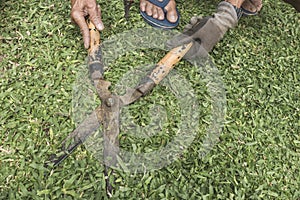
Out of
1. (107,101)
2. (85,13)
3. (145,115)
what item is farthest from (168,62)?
(85,13)

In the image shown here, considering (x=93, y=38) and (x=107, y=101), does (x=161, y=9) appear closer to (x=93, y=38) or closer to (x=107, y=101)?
(x=93, y=38)

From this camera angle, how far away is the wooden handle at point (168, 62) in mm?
1949

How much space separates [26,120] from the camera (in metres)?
1.80

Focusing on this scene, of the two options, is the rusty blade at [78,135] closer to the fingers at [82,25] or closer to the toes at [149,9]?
the fingers at [82,25]

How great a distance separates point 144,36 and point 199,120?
2.16ft

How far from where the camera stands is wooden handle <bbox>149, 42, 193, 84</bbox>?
6.40 ft

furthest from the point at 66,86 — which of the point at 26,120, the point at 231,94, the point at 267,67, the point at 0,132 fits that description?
the point at 267,67

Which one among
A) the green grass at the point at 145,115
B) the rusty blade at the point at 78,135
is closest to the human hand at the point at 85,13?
the green grass at the point at 145,115

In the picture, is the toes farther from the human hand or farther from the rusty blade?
the rusty blade

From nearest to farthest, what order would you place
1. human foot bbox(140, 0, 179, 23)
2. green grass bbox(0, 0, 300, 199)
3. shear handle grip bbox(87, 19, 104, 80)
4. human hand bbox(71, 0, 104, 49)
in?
green grass bbox(0, 0, 300, 199), shear handle grip bbox(87, 19, 104, 80), human hand bbox(71, 0, 104, 49), human foot bbox(140, 0, 179, 23)

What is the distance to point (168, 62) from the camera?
2004mm

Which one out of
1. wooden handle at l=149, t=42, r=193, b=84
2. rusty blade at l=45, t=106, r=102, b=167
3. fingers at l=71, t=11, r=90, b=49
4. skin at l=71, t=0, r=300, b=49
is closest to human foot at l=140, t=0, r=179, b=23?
skin at l=71, t=0, r=300, b=49

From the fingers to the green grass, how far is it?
132 mm

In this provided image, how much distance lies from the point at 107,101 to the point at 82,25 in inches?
19.9
